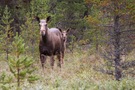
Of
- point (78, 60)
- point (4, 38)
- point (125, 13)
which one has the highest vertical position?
point (125, 13)

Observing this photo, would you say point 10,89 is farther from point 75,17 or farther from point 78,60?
point 75,17

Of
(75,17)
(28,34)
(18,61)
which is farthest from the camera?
(75,17)

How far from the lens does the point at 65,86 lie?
9.97m

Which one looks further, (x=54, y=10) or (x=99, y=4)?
(x=54, y=10)

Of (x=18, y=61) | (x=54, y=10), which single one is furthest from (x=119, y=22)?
(x=54, y=10)

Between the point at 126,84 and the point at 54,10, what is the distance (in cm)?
1927

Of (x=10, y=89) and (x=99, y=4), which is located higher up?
(x=99, y=4)

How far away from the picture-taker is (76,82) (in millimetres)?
10594

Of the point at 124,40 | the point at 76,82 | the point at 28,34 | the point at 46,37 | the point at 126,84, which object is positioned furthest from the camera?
the point at 28,34

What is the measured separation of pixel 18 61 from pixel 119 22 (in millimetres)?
4145

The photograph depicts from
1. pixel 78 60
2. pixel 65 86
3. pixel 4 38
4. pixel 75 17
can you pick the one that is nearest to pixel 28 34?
pixel 4 38

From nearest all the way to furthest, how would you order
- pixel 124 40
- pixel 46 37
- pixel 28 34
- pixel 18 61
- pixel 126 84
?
1. pixel 18 61
2. pixel 126 84
3. pixel 124 40
4. pixel 46 37
5. pixel 28 34

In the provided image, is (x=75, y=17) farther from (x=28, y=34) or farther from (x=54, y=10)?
(x=28, y=34)

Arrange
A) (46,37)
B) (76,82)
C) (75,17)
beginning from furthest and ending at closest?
(75,17) < (46,37) < (76,82)
